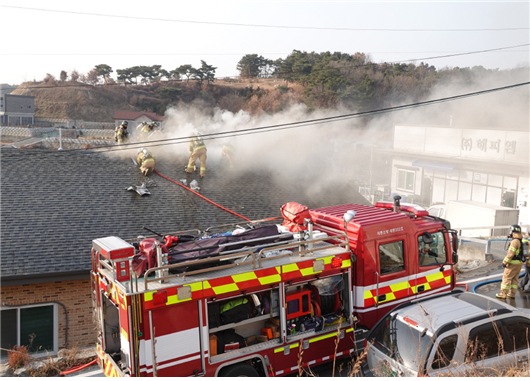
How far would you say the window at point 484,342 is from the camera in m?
5.28

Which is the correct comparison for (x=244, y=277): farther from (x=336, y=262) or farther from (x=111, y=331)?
(x=111, y=331)

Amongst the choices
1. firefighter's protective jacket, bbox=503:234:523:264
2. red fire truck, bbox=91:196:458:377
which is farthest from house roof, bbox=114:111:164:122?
red fire truck, bbox=91:196:458:377

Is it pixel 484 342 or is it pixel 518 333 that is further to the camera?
pixel 518 333

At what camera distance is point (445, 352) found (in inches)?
207

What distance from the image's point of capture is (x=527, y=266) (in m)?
10.4

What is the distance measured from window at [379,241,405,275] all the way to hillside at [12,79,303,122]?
5884 cm

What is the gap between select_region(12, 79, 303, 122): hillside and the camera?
226 feet

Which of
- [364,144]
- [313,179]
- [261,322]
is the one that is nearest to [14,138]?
[364,144]

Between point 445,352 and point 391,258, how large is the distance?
190 centimetres

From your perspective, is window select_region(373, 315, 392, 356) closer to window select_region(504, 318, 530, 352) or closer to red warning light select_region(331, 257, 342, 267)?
red warning light select_region(331, 257, 342, 267)

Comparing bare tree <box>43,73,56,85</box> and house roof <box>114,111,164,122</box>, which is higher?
bare tree <box>43,73,56,85</box>

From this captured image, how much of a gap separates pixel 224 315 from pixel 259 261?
2.72 ft

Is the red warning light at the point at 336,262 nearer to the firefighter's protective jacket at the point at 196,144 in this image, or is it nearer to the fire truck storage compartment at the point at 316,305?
the fire truck storage compartment at the point at 316,305

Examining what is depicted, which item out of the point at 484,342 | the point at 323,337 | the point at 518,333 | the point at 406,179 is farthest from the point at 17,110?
the point at 518,333
